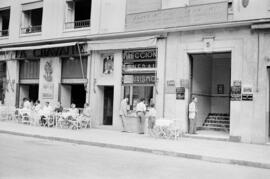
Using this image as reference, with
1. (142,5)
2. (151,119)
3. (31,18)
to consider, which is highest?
(31,18)

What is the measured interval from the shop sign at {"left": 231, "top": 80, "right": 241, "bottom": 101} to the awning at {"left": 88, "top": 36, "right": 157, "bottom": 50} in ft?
13.7

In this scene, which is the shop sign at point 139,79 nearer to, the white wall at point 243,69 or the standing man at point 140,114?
the standing man at point 140,114

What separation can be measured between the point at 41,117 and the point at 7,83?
594cm

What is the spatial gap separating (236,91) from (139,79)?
4926 millimetres

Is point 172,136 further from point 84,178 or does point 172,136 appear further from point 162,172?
point 84,178

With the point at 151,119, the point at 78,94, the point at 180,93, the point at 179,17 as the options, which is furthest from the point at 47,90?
the point at 179,17

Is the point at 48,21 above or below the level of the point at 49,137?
above

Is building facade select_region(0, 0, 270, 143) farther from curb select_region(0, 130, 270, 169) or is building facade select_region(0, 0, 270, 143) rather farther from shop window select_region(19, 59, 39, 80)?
curb select_region(0, 130, 270, 169)

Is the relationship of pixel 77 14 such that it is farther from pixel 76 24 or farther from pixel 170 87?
pixel 170 87

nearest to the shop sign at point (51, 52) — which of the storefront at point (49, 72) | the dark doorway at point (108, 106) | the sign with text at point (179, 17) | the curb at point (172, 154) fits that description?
the storefront at point (49, 72)

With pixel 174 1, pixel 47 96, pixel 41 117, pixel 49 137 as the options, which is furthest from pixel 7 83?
pixel 174 1

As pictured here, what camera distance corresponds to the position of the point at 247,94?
1416 cm

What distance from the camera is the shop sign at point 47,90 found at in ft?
68.1

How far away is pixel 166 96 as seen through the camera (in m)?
16.3
